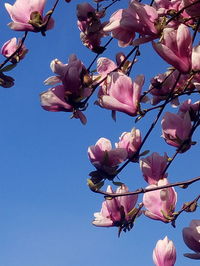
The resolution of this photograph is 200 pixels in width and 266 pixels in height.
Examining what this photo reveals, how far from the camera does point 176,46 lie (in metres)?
1.13

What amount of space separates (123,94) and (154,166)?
0.98 feet

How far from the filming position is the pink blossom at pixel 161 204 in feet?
4.96

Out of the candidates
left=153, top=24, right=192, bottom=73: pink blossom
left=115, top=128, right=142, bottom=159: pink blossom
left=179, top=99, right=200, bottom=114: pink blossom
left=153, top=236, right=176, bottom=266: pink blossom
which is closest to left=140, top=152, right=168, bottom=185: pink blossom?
left=115, top=128, right=142, bottom=159: pink blossom

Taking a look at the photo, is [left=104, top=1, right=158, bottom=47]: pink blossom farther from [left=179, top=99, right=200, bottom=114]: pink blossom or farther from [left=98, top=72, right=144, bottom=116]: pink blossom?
[left=179, top=99, right=200, bottom=114]: pink blossom

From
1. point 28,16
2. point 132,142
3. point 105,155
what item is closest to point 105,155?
point 105,155

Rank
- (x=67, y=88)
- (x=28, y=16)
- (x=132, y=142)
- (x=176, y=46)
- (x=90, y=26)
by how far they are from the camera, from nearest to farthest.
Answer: (x=176, y=46) → (x=67, y=88) → (x=28, y=16) → (x=132, y=142) → (x=90, y=26)

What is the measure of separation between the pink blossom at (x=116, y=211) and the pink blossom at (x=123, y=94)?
1.30 ft

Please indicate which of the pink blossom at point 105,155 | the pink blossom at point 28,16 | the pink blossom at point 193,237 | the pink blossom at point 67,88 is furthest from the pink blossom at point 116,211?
the pink blossom at point 28,16

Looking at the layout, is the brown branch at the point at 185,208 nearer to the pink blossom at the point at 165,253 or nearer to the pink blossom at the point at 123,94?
the pink blossom at the point at 165,253

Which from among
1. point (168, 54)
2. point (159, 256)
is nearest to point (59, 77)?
point (168, 54)

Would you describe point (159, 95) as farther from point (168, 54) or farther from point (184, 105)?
point (168, 54)

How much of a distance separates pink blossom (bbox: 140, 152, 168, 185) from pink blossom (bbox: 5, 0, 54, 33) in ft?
1.59

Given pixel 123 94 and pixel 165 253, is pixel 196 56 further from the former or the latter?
pixel 165 253

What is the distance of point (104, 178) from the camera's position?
4.35ft
